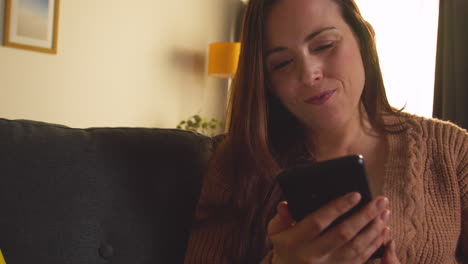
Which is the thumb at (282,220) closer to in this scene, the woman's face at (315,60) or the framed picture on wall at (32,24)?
the woman's face at (315,60)

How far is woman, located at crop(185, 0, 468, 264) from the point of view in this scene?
33.8 inches

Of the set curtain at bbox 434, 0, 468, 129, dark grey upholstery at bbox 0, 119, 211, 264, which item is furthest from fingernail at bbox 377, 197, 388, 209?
curtain at bbox 434, 0, 468, 129

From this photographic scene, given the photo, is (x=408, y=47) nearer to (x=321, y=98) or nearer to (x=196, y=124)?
(x=196, y=124)

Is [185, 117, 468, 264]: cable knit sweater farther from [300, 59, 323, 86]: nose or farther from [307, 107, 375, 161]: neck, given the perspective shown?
[300, 59, 323, 86]: nose

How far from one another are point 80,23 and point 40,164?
164 centimetres

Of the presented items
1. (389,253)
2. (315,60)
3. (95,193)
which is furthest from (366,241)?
(95,193)

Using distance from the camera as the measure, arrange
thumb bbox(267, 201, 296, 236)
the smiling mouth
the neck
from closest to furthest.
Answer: thumb bbox(267, 201, 296, 236), the smiling mouth, the neck

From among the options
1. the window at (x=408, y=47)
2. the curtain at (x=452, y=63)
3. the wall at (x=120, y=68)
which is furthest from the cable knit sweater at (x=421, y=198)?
the window at (x=408, y=47)

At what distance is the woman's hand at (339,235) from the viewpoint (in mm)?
557

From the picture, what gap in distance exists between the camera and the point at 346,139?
3.28ft

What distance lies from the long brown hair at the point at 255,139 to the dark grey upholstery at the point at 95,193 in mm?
117

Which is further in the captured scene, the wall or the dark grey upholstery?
the wall

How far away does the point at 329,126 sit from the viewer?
3.06 feet

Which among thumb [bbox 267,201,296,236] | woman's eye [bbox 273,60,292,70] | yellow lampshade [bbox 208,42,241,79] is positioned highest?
yellow lampshade [bbox 208,42,241,79]
